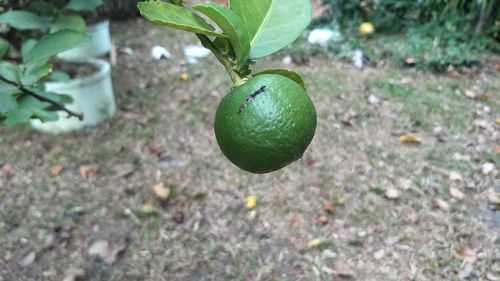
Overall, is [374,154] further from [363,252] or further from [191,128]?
[191,128]

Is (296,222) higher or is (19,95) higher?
(19,95)

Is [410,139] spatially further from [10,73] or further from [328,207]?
[10,73]

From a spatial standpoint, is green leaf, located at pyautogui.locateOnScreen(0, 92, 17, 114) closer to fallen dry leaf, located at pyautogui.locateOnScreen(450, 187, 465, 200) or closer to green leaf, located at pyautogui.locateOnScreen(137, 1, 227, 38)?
green leaf, located at pyautogui.locateOnScreen(137, 1, 227, 38)

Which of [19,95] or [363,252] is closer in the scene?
[19,95]

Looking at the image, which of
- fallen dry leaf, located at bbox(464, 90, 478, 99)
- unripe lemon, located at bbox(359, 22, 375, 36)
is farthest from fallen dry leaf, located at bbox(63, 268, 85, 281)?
unripe lemon, located at bbox(359, 22, 375, 36)

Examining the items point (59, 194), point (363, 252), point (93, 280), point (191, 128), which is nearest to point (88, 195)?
point (59, 194)
